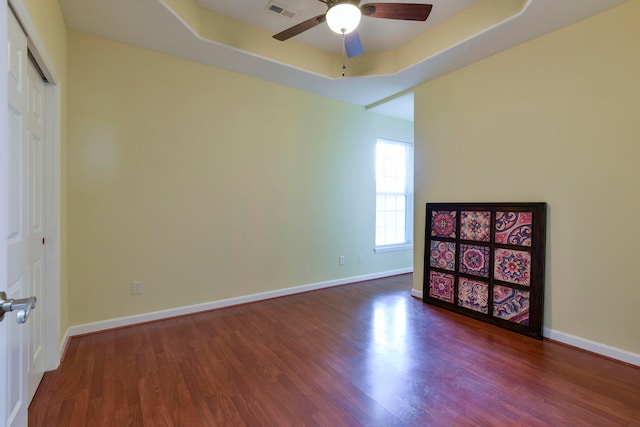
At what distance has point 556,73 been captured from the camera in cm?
266

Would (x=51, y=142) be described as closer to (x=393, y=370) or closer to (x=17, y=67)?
(x=17, y=67)

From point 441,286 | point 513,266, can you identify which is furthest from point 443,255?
point 513,266

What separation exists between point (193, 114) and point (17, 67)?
1.90 m

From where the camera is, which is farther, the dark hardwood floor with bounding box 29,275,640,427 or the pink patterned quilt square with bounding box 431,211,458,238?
the pink patterned quilt square with bounding box 431,211,458,238

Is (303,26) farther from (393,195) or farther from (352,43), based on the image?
(393,195)

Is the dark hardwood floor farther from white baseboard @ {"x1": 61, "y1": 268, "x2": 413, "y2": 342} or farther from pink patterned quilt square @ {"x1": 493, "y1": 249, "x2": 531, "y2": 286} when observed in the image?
pink patterned quilt square @ {"x1": 493, "y1": 249, "x2": 531, "y2": 286}

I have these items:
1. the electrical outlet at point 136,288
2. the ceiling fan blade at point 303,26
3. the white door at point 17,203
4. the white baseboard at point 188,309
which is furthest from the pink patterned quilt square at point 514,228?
the electrical outlet at point 136,288

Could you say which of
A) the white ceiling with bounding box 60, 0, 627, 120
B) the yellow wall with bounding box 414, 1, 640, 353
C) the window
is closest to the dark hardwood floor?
the yellow wall with bounding box 414, 1, 640, 353

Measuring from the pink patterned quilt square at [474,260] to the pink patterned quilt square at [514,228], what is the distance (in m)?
0.21

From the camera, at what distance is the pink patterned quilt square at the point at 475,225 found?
310 centimetres

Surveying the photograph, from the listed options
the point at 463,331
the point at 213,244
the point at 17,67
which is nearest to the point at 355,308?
the point at 463,331

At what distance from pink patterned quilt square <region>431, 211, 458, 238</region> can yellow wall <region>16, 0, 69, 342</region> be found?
3627mm

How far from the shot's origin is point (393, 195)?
203 inches

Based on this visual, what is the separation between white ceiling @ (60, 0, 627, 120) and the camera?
2.39m
